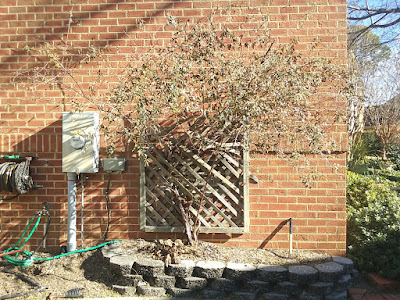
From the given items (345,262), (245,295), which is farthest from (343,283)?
(245,295)

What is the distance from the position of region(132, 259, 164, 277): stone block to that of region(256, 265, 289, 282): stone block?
112 centimetres

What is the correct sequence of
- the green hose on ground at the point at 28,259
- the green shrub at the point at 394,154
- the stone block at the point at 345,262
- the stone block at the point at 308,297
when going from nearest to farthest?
the stone block at the point at 308,297 → the stone block at the point at 345,262 → the green hose on ground at the point at 28,259 → the green shrub at the point at 394,154

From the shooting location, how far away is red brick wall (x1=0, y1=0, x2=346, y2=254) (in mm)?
4645

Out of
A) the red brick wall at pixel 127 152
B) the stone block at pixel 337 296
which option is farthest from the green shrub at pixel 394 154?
the stone block at pixel 337 296

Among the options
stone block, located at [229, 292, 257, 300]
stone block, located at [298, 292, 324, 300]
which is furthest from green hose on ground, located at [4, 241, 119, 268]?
stone block, located at [298, 292, 324, 300]

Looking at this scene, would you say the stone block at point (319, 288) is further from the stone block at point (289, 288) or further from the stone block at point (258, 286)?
the stone block at point (258, 286)

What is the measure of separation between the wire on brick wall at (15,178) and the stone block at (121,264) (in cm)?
164

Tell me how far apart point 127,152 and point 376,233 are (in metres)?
3.46

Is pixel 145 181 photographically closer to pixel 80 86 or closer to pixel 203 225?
pixel 203 225

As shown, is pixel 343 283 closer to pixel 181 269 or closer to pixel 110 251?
pixel 181 269

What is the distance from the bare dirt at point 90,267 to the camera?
13.2 ft

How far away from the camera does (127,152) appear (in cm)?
484

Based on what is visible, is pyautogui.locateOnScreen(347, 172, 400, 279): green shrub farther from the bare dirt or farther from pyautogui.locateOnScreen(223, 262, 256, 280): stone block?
pyautogui.locateOnScreen(223, 262, 256, 280): stone block

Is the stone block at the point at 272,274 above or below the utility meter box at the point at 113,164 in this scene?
below
